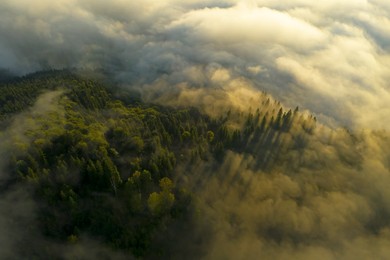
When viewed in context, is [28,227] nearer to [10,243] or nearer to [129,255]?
[10,243]

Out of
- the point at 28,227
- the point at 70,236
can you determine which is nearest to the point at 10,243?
the point at 28,227

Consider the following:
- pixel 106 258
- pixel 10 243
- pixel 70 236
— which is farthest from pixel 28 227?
pixel 106 258

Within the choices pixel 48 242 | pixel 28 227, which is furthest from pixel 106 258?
pixel 28 227

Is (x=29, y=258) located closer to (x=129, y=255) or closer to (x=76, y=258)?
(x=76, y=258)

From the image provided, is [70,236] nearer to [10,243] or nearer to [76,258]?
[76,258]

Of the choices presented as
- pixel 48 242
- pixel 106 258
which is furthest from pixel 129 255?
pixel 48 242

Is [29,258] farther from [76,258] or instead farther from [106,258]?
[106,258]
